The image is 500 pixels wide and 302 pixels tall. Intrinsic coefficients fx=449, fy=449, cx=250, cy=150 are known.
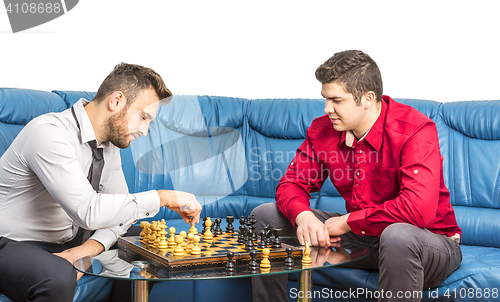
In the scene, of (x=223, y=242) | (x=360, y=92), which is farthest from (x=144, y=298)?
(x=360, y=92)

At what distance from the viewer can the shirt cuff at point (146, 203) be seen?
1.51m

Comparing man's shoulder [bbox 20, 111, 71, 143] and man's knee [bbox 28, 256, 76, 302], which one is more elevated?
man's shoulder [bbox 20, 111, 71, 143]

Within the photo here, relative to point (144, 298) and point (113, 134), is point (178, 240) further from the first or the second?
point (113, 134)

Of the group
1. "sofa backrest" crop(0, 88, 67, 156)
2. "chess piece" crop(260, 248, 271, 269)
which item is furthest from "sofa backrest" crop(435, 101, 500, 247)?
"sofa backrest" crop(0, 88, 67, 156)

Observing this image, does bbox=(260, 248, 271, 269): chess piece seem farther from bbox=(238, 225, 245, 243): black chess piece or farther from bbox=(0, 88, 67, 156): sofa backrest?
bbox=(0, 88, 67, 156): sofa backrest

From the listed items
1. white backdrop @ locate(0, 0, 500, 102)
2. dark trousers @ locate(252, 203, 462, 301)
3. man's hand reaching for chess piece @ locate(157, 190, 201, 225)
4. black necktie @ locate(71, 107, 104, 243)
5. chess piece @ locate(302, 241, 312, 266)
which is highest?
white backdrop @ locate(0, 0, 500, 102)

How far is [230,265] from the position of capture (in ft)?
4.18

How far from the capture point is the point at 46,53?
2.88m

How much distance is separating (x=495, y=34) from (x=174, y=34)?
213 centimetres

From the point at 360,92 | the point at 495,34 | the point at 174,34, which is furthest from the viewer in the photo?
the point at 174,34

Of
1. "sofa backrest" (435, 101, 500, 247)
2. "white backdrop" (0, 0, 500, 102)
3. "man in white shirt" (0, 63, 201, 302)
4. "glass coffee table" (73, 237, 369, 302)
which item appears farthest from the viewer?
"white backdrop" (0, 0, 500, 102)

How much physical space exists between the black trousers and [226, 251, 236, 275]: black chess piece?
1.69 ft

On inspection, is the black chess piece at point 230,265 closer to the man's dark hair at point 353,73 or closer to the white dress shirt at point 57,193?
the white dress shirt at point 57,193

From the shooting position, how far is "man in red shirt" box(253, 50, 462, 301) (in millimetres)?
1567
